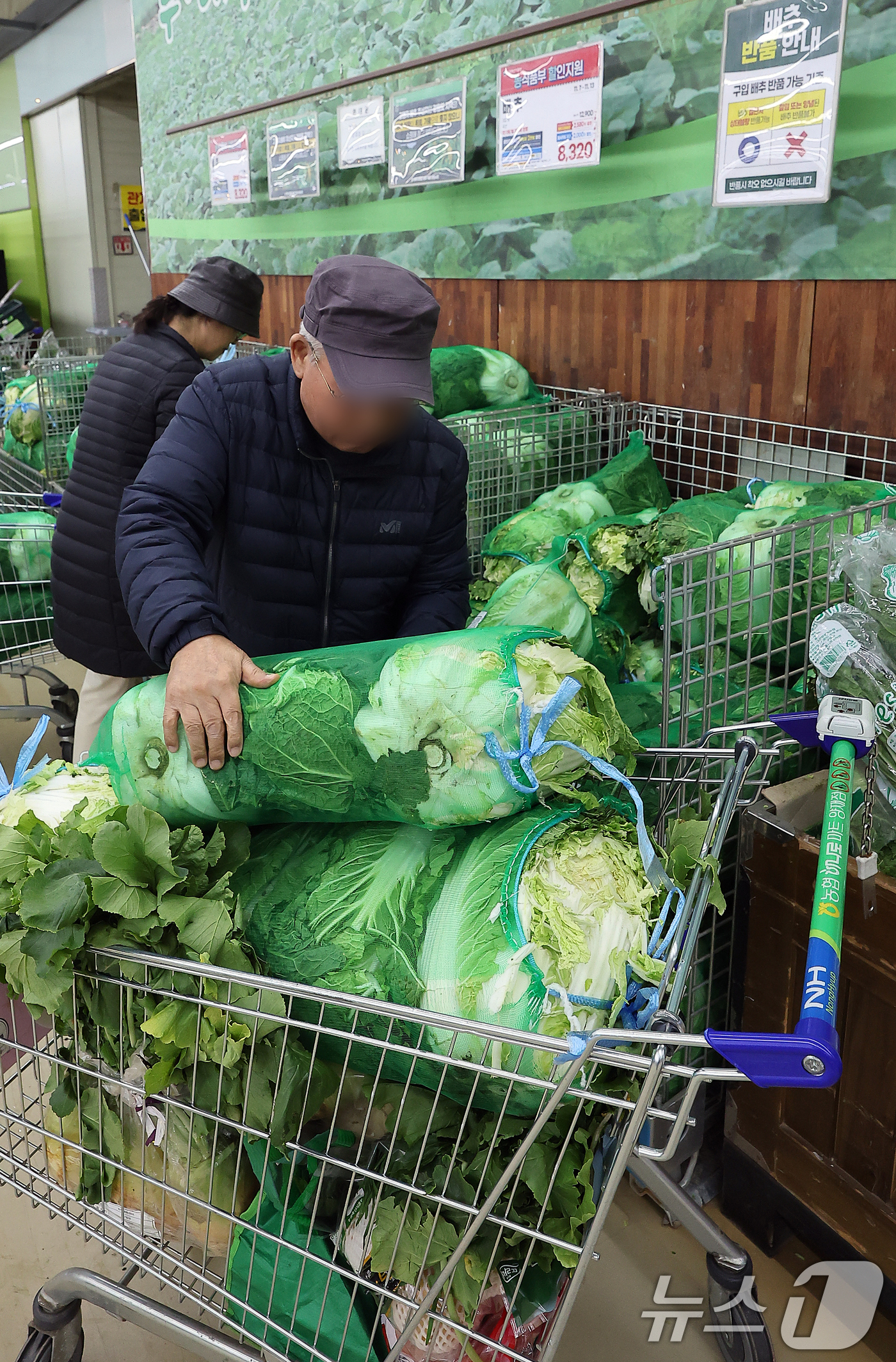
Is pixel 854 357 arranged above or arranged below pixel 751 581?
above

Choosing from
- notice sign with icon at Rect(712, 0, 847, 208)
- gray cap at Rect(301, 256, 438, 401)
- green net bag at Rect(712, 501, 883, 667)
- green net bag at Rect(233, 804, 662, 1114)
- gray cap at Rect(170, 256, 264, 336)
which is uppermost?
notice sign with icon at Rect(712, 0, 847, 208)

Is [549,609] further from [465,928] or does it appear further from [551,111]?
[551,111]

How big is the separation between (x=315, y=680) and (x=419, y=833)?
0.86 feet

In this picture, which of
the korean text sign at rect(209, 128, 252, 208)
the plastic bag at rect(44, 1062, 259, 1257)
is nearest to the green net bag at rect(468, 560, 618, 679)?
the plastic bag at rect(44, 1062, 259, 1257)

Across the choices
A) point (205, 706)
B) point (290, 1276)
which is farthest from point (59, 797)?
point (290, 1276)

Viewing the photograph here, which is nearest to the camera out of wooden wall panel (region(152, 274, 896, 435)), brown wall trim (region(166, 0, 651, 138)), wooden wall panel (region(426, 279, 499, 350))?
wooden wall panel (region(152, 274, 896, 435))

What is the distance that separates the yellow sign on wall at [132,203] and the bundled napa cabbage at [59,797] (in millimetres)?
10079

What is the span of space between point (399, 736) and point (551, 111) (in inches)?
126

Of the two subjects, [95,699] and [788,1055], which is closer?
[788,1055]

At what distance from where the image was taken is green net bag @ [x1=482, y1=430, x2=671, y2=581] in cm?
284

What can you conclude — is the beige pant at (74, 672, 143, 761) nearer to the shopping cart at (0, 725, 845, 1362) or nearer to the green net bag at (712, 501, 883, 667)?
the shopping cart at (0, 725, 845, 1362)

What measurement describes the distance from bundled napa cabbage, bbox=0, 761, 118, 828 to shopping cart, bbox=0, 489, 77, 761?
205 cm

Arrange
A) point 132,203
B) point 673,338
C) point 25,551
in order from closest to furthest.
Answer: point 673,338 < point 25,551 < point 132,203

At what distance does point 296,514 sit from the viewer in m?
1.69
